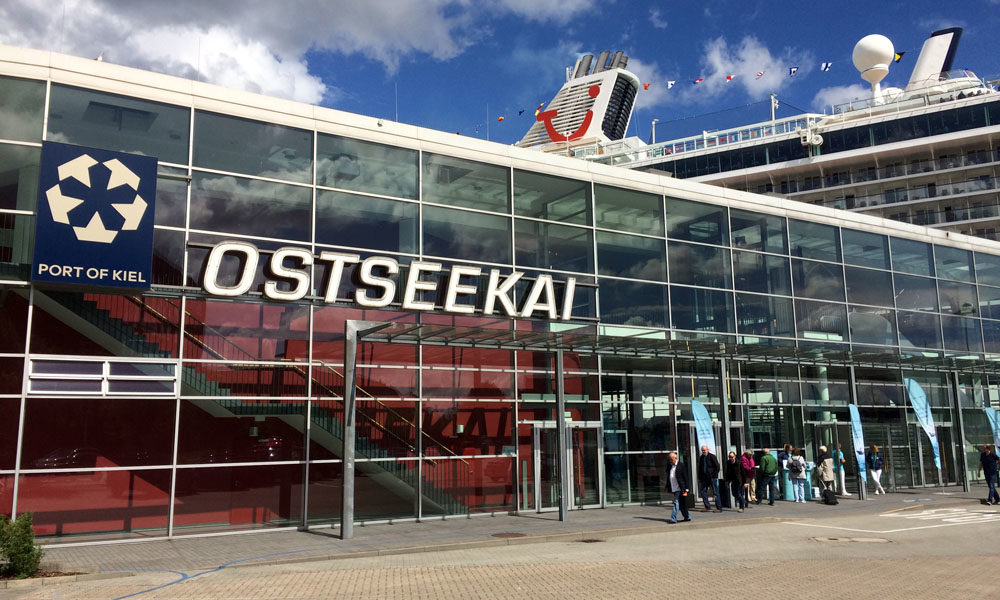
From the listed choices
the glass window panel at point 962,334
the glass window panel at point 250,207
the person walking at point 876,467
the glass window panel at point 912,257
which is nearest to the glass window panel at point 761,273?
the person walking at point 876,467

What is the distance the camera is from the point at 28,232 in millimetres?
16344

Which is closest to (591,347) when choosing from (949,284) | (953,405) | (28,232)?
(28,232)

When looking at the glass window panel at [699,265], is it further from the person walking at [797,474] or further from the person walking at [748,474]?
the person walking at [797,474]

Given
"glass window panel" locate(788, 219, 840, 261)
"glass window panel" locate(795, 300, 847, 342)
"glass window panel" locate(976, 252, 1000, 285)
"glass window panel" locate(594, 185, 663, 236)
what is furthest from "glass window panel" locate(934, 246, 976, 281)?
"glass window panel" locate(594, 185, 663, 236)

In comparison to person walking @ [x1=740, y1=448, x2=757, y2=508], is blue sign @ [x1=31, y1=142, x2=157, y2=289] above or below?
above

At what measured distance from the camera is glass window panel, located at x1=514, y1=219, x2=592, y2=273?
22828 mm

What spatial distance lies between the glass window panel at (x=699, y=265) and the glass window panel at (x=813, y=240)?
369 cm

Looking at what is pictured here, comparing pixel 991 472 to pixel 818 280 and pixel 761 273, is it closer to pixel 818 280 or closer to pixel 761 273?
pixel 818 280

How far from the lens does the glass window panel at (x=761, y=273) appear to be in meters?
27.2

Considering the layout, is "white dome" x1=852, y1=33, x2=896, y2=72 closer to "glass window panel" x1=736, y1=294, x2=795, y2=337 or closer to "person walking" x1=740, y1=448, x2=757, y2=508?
"glass window panel" x1=736, y1=294, x2=795, y2=337

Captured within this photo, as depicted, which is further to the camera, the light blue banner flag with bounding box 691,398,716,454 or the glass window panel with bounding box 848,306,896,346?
the glass window panel with bounding box 848,306,896,346

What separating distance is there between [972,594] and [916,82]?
3017 inches

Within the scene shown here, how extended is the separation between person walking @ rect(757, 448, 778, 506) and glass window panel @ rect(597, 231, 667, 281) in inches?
241

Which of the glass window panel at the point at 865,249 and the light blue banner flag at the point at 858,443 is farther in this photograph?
the glass window panel at the point at 865,249
